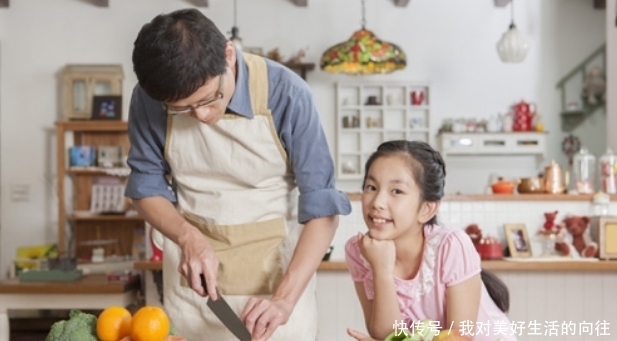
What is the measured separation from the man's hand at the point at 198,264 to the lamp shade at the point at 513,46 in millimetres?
5143

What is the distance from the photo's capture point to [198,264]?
1625 mm

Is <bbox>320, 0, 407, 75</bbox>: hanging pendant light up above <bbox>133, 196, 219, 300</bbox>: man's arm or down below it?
above

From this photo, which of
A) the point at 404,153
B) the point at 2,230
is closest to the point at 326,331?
the point at 404,153

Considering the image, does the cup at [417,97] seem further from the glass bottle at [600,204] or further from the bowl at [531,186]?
the glass bottle at [600,204]

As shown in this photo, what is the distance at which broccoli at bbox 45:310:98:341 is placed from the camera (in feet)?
4.50

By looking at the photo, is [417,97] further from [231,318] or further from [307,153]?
[231,318]

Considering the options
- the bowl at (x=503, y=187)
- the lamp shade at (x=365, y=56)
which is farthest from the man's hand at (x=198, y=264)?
the lamp shade at (x=365, y=56)

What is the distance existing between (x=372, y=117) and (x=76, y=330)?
6068 mm

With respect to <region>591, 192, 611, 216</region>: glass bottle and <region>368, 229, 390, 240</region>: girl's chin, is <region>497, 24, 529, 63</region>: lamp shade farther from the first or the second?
<region>368, 229, 390, 240</region>: girl's chin

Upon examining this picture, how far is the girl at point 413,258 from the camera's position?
1780 mm

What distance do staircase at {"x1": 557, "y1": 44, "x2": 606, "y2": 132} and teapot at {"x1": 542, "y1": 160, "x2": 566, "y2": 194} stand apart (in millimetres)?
3465

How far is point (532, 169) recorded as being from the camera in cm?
743

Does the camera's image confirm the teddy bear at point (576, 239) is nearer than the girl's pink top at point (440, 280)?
No

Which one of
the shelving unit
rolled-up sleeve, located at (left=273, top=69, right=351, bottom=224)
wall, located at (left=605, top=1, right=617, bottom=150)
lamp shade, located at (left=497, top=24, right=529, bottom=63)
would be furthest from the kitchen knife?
the shelving unit
